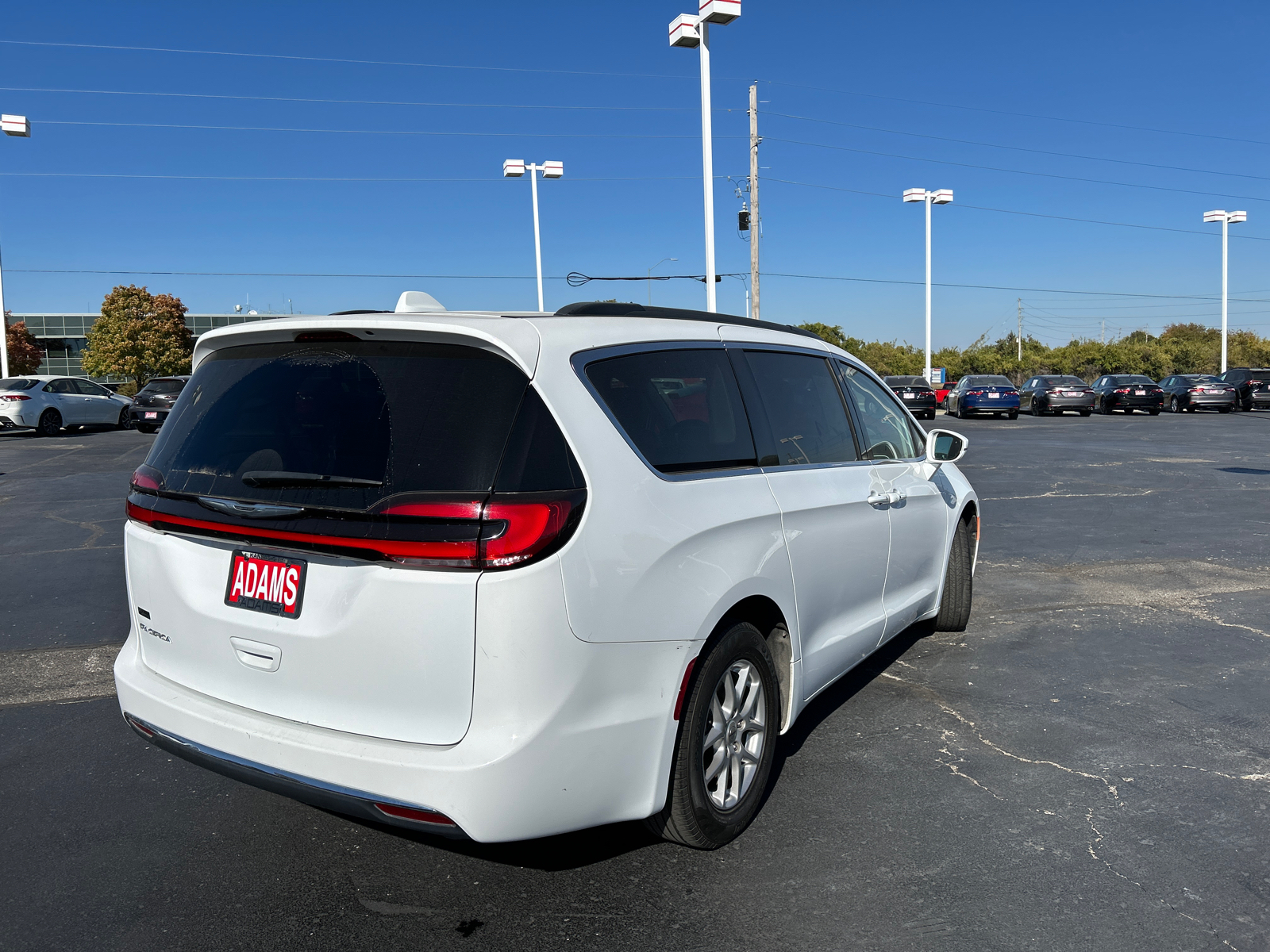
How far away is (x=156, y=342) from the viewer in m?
71.1

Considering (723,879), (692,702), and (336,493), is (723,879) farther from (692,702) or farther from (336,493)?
(336,493)

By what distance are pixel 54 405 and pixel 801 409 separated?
28181mm

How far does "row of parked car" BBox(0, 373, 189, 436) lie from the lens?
2595 cm

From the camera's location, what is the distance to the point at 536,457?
8.59ft

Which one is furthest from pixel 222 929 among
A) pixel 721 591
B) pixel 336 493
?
pixel 721 591

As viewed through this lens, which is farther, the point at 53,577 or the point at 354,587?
the point at 53,577

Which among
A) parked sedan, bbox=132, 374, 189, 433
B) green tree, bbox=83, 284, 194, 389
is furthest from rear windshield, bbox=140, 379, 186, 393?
green tree, bbox=83, 284, 194, 389

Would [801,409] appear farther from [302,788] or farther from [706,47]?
[706,47]

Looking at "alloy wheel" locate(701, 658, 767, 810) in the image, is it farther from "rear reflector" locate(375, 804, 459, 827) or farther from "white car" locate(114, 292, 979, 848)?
"rear reflector" locate(375, 804, 459, 827)

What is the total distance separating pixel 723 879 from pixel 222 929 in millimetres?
1502

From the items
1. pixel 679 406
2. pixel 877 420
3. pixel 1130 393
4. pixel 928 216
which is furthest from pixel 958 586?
pixel 928 216

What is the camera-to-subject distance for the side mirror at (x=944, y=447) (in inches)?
200

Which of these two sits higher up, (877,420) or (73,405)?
(73,405)

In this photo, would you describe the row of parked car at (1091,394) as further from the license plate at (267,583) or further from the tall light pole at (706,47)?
the license plate at (267,583)
